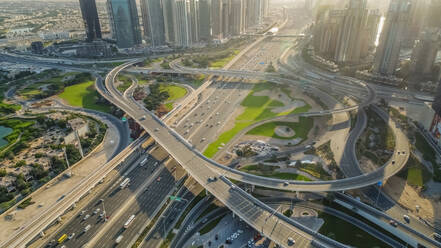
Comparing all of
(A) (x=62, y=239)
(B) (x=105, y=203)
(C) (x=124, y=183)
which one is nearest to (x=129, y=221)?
(B) (x=105, y=203)

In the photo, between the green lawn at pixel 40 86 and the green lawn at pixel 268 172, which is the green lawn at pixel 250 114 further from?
the green lawn at pixel 40 86

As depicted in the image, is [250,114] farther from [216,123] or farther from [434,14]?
[434,14]

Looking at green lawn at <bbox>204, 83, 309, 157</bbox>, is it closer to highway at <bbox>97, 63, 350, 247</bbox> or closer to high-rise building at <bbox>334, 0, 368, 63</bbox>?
highway at <bbox>97, 63, 350, 247</bbox>

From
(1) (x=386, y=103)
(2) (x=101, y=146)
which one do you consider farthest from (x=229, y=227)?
(1) (x=386, y=103)

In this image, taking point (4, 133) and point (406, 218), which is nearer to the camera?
point (406, 218)

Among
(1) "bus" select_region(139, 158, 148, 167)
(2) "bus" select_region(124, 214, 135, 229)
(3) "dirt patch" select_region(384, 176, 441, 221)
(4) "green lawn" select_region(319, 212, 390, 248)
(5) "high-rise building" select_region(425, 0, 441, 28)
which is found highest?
(5) "high-rise building" select_region(425, 0, 441, 28)

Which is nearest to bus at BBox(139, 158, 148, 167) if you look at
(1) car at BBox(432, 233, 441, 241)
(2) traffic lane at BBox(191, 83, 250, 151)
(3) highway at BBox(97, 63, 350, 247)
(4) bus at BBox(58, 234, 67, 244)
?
(3) highway at BBox(97, 63, 350, 247)

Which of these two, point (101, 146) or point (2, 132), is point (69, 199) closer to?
point (101, 146)
